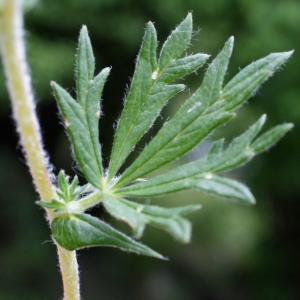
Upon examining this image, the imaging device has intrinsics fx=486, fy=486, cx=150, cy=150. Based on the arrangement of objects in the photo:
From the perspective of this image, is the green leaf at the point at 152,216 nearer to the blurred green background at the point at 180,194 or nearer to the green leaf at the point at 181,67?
the green leaf at the point at 181,67

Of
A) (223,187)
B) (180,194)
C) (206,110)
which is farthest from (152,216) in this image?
(180,194)

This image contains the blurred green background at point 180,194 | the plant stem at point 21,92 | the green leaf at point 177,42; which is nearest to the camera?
the plant stem at point 21,92

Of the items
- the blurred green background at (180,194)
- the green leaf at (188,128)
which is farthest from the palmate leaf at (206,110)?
the blurred green background at (180,194)

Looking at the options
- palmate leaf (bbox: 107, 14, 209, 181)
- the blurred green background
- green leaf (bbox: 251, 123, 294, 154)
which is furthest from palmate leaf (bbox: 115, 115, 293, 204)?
the blurred green background

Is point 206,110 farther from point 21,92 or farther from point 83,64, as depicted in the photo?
point 21,92

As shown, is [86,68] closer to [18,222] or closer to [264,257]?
[18,222]

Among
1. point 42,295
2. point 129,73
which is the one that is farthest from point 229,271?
point 129,73

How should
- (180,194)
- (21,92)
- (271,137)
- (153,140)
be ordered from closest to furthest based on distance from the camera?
(21,92) → (271,137) → (153,140) → (180,194)

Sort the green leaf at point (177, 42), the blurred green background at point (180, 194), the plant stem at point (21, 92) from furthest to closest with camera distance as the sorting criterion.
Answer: the blurred green background at point (180, 194) → the green leaf at point (177, 42) → the plant stem at point (21, 92)
